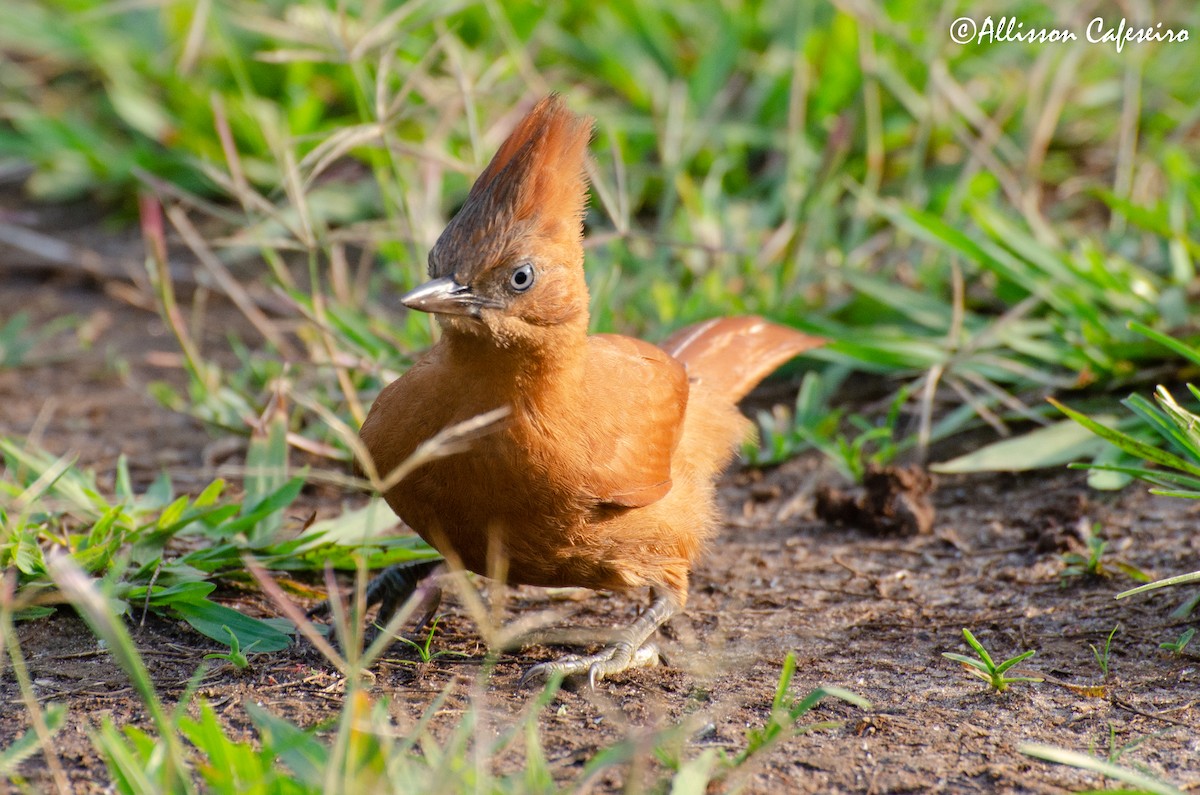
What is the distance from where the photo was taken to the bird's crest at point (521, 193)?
3.45 metres

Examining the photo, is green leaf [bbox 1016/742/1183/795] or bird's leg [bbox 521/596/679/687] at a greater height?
green leaf [bbox 1016/742/1183/795]

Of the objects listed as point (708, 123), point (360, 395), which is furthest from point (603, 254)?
point (360, 395)

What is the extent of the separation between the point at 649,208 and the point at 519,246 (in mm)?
3301

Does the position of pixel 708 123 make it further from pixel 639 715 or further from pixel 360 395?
pixel 639 715

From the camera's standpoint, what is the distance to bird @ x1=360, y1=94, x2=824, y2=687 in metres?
3.40

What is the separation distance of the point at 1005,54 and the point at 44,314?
508 cm

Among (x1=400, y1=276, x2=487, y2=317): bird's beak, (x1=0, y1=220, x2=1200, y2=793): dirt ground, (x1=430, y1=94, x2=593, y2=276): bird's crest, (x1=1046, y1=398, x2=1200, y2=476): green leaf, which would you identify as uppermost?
(x1=430, y1=94, x2=593, y2=276): bird's crest

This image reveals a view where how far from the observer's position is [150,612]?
361 centimetres

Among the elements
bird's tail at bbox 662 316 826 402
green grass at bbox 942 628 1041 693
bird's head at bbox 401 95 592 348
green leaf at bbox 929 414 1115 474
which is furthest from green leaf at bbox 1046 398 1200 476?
bird's head at bbox 401 95 592 348

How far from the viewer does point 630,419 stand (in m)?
3.84

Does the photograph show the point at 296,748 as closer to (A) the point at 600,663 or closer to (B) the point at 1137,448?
(A) the point at 600,663

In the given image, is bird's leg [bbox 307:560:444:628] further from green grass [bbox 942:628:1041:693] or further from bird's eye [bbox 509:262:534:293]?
green grass [bbox 942:628:1041:693]

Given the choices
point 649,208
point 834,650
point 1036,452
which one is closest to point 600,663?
point 834,650

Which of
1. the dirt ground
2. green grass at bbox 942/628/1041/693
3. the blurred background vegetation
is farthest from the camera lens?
the blurred background vegetation
